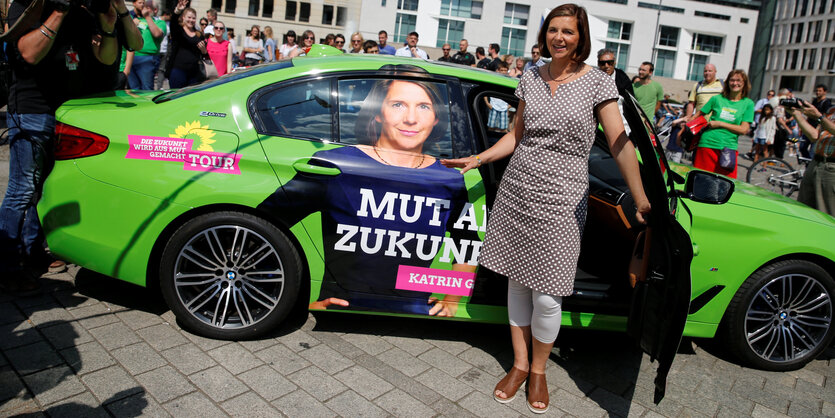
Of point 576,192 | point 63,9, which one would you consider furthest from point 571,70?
point 63,9

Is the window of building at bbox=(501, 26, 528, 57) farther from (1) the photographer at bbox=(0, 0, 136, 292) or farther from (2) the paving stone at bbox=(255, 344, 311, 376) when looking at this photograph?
(2) the paving stone at bbox=(255, 344, 311, 376)

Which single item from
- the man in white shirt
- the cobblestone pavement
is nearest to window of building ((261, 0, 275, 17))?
the man in white shirt

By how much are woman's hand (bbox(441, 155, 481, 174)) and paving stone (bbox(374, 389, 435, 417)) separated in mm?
1140

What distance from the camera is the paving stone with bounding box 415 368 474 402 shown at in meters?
2.91

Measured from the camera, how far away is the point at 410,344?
339 centimetres

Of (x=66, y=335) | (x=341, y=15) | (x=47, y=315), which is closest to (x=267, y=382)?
(x=66, y=335)

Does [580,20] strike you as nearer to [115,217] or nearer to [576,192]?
[576,192]

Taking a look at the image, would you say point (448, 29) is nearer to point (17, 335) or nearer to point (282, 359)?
point (282, 359)

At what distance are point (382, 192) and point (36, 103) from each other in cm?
218

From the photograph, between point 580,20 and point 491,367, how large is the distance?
1.83 metres

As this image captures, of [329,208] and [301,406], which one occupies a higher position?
[329,208]

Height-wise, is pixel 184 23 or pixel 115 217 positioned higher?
pixel 184 23

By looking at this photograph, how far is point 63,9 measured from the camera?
10.8ft

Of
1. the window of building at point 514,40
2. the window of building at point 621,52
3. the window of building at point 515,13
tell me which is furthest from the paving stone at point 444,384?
the window of building at point 621,52
